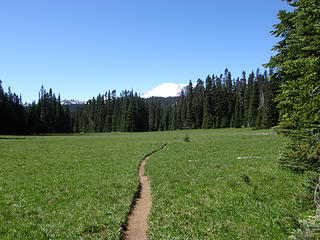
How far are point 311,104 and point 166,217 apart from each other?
6000 millimetres

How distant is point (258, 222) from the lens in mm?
6445

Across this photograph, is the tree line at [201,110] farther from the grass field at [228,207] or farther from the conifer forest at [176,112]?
the grass field at [228,207]

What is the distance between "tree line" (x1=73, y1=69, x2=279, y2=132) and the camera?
3541 inches

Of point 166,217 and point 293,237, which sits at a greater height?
point 293,237

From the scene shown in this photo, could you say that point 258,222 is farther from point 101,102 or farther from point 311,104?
point 101,102

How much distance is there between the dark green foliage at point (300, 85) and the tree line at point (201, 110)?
5346 cm

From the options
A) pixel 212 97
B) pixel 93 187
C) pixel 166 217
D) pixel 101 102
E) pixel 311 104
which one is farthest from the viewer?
pixel 101 102

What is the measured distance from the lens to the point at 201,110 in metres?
113

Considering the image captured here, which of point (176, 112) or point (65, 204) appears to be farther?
point (176, 112)

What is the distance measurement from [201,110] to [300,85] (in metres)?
108

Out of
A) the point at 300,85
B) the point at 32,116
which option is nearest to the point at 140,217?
the point at 300,85

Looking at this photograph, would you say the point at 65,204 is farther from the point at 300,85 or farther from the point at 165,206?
the point at 300,85

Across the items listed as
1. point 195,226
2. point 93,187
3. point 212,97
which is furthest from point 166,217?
point 212,97

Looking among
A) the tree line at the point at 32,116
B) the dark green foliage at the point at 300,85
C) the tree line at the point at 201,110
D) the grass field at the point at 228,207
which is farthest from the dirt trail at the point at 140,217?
the tree line at the point at 32,116
